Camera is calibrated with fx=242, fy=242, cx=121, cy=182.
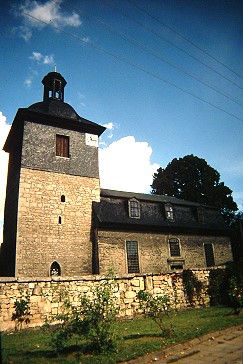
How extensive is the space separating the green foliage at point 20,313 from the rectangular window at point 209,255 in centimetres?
1649

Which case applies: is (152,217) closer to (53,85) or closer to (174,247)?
(174,247)

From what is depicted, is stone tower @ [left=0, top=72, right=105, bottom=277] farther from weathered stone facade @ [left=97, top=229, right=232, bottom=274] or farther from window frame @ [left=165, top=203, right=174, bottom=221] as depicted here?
window frame @ [left=165, top=203, right=174, bottom=221]

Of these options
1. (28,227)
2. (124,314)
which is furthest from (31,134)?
(124,314)

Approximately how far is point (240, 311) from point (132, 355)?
7.05 metres

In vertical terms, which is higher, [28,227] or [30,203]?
[30,203]

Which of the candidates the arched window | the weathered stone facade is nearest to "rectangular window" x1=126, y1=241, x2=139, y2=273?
the weathered stone facade

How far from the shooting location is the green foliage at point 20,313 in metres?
8.79

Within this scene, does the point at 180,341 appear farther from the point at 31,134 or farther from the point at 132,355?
the point at 31,134

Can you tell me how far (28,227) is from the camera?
15500mm

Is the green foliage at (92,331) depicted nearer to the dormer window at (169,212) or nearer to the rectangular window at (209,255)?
the dormer window at (169,212)

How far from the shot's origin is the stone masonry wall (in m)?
15.1

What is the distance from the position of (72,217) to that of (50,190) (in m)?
2.48

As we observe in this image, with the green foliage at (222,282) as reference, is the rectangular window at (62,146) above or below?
above

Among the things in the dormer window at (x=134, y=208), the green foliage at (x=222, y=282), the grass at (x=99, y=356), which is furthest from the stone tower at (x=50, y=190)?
the green foliage at (x=222, y=282)
